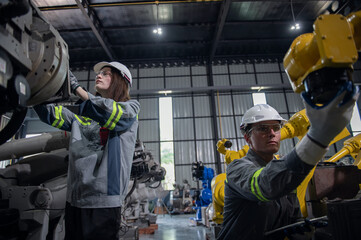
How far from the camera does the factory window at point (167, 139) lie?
11633mm

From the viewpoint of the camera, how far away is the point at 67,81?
1.33 metres

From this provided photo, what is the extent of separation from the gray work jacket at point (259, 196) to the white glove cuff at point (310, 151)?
0.02 meters

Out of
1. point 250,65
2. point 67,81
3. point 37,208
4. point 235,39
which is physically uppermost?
point 235,39

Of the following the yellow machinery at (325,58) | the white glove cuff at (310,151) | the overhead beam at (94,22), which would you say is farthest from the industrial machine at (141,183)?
the overhead beam at (94,22)

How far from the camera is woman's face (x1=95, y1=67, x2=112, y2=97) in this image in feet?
5.65

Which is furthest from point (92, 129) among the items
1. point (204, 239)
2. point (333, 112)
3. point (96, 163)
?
point (204, 239)

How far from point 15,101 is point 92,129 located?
77 centimetres

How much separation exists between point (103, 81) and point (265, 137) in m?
1.35

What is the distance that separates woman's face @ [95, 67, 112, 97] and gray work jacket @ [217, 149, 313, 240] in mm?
1149

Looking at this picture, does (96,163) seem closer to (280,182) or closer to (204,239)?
(280,182)

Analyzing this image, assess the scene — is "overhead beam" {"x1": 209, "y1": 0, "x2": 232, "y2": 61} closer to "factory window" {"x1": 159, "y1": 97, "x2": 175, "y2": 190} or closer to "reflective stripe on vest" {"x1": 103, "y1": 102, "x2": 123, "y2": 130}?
"factory window" {"x1": 159, "y1": 97, "x2": 175, "y2": 190}

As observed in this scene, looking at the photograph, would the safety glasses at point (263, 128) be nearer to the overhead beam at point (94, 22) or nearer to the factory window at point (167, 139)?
the overhead beam at point (94, 22)

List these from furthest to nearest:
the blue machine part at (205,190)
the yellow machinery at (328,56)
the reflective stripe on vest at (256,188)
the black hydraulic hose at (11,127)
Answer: the blue machine part at (205,190), the black hydraulic hose at (11,127), the reflective stripe on vest at (256,188), the yellow machinery at (328,56)

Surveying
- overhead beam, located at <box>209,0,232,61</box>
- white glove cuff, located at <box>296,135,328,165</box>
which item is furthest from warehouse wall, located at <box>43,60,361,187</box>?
white glove cuff, located at <box>296,135,328,165</box>
